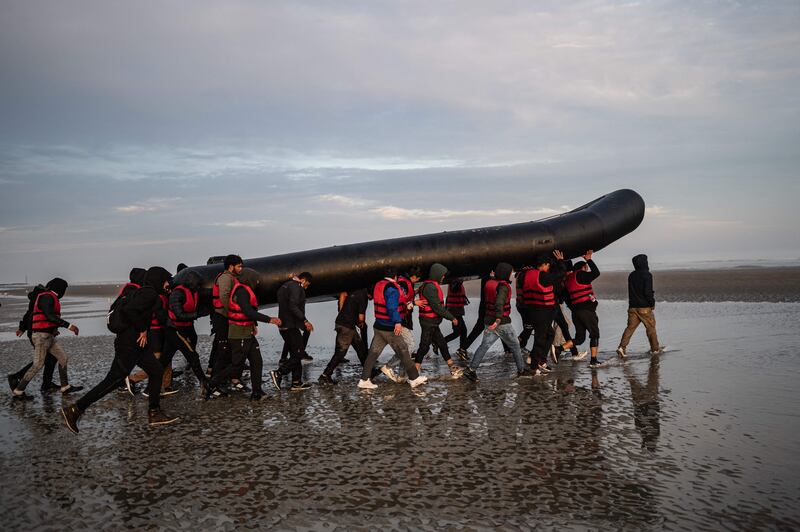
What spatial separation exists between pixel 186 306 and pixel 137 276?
0.80 m

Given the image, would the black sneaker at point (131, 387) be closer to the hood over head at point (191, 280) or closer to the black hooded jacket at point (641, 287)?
the hood over head at point (191, 280)

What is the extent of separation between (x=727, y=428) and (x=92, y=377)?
9.35 metres

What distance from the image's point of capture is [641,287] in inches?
384

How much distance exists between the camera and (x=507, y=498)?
13.2 ft

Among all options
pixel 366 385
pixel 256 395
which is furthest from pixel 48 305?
pixel 366 385

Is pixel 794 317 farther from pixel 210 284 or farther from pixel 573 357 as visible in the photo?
pixel 210 284

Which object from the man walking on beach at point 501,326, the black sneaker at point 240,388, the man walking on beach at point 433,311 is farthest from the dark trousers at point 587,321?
the black sneaker at point 240,388

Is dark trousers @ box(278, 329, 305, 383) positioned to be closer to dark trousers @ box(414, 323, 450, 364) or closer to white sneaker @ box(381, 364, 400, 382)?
white sneaker @ box(381, 364, 400, 382)

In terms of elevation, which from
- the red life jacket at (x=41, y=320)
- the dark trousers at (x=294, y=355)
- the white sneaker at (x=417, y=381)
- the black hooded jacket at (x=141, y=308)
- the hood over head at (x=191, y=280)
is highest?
the hood over head at (x=191, y=280)

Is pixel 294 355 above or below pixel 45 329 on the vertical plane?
below

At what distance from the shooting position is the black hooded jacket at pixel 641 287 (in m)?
9.66

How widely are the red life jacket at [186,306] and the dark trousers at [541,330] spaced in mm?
5001

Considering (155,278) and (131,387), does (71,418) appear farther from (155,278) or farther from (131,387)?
(131,387)

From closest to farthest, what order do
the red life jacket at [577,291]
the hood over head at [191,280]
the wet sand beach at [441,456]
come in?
1. the wet sand beach at [441,456]
2. the hood over head at [191,280]
3. the red life jacket at [577,291]
